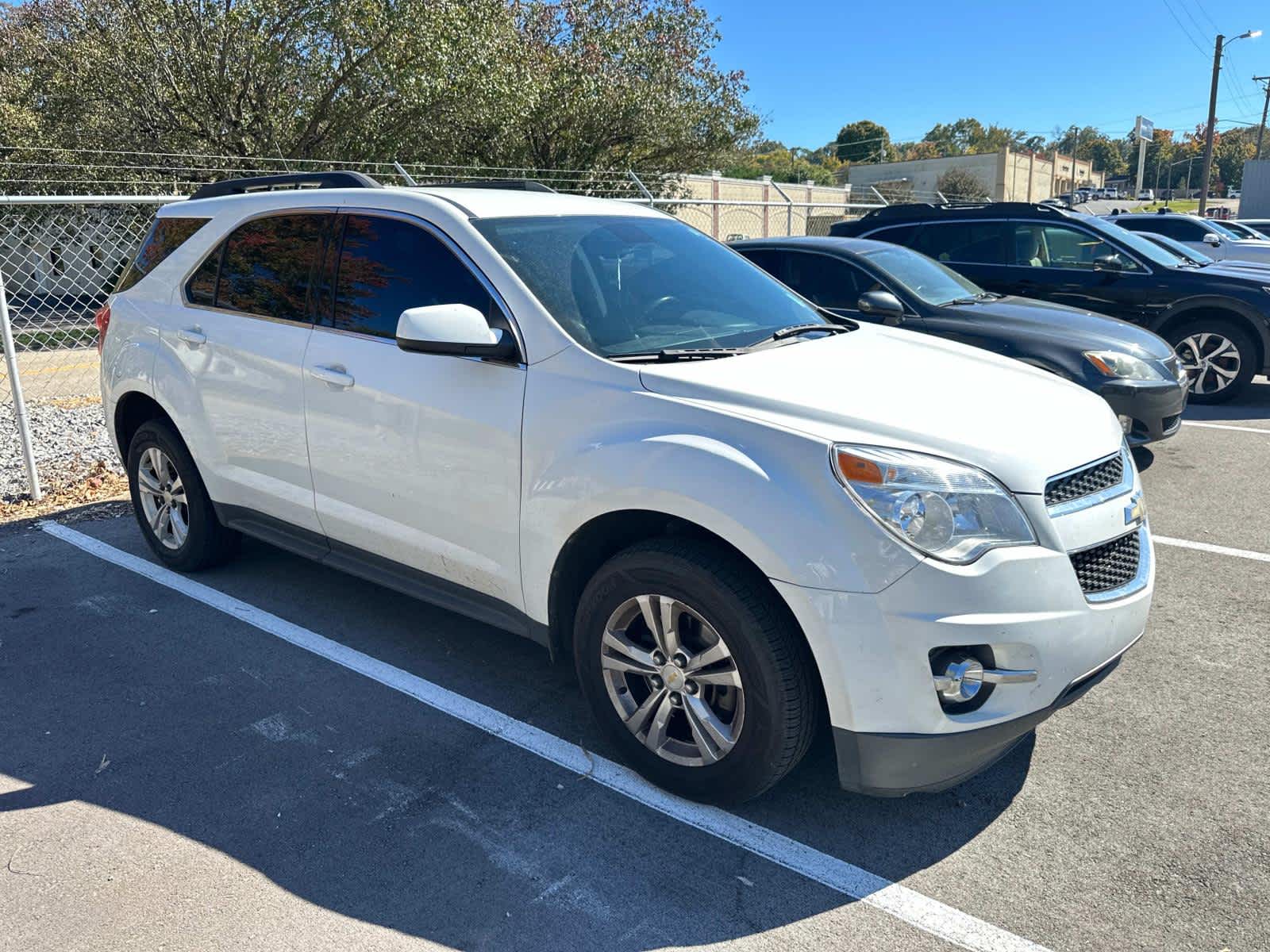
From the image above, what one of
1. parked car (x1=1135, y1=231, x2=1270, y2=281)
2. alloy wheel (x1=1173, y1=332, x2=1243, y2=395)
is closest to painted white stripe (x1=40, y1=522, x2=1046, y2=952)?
alloy wheel (x1=1173, y1=332, x2=1243, y2=395)

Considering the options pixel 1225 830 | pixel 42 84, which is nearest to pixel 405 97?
pixel 42 84

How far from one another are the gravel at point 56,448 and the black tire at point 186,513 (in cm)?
197

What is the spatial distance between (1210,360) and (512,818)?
8.80m

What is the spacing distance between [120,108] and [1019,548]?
17.9 meters

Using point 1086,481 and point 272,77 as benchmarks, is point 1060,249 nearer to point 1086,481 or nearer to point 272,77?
point 1086,481

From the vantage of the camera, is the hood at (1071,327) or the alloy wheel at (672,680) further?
the hood at (1071,327)

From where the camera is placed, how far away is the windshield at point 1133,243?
30.3ft

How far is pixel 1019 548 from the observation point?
106 inches

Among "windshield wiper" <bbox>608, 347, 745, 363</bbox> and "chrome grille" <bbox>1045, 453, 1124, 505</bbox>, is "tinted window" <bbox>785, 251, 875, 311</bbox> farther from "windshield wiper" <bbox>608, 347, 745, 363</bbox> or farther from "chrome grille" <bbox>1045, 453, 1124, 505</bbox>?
"chrome grille" <bbox>1045, 453, 1124, 505</bbox>

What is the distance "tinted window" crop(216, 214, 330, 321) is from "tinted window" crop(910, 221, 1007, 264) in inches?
262

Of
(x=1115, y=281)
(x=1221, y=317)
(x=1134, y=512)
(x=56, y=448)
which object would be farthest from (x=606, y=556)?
(x=1221, y=317)

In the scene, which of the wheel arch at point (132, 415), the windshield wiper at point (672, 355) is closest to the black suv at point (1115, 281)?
the windshield wiper at point (672, 355)

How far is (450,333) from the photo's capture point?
10.7 feet

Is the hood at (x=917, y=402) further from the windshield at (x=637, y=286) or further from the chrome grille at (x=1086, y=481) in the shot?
the windshield at (x=637, y=286)
